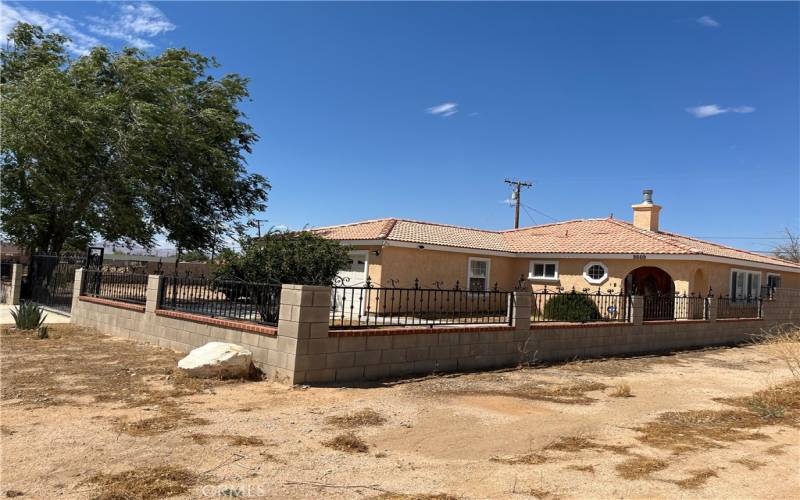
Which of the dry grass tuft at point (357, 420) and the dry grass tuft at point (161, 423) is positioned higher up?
the dry grass tuft at point (357, 420)

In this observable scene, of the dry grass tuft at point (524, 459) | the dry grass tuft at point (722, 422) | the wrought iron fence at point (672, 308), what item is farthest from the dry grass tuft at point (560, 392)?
the wrought iron fence at point (672, 308)

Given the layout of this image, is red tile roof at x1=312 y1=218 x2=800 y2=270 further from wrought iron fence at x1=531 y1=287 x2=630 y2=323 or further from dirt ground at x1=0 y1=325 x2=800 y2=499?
dirt ground at x1=0 y1=325 x2=800 y2=499

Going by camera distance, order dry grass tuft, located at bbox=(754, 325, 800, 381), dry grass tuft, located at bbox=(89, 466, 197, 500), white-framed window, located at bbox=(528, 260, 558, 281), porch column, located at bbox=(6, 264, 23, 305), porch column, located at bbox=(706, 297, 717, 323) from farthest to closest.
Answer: white-framed window, located at bbox=(528, 260, 558, 281)
porch column, located at bbox=(6, 264, 23, 305)
porch column, located at bbox=(706, 297, 717, 323)
dry grass tuft, located at bbox=(754, 325, 800, 381)
dry grass tuft, located at bbox=(89, 466, 197, 500)

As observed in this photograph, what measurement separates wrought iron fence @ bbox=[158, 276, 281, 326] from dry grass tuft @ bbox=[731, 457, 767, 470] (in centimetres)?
601

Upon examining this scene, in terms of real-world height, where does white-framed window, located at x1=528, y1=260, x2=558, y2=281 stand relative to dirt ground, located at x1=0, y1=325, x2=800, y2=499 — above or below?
above

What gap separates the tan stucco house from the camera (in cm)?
1898

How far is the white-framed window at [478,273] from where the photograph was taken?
70.5 ft

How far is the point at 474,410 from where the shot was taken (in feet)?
23.3

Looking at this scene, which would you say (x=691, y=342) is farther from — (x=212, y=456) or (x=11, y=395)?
(x=11, y=395)

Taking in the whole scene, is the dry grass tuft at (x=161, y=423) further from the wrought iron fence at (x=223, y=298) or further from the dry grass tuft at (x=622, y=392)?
the dry grass tuft at (x=622, y=392)

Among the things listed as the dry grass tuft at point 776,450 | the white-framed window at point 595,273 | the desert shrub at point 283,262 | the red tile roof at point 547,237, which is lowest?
the dry grass tuft at point 776,450

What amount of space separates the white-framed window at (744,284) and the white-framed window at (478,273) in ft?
29.6

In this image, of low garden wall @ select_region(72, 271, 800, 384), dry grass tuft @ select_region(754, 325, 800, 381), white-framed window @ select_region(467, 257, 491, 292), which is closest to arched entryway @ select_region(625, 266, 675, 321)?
dry grass tuft @ select_region(754, 325, 800, 381)

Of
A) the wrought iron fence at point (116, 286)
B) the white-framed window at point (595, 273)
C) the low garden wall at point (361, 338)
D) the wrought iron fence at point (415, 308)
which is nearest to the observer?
the low garden wall at point (361, 338)
